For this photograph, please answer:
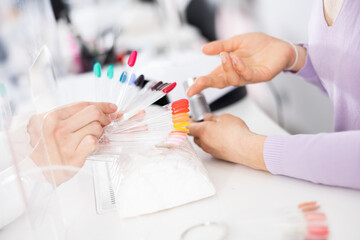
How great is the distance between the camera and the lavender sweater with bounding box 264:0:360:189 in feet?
1.44

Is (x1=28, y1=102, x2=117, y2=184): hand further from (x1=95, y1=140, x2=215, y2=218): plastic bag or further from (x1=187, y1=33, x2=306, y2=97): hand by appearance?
(x1=187, y1=33, x2=306, y2=97): hand

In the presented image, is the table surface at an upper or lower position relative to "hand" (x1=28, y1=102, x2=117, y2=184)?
lower

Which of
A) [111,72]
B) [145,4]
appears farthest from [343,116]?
[145,4]

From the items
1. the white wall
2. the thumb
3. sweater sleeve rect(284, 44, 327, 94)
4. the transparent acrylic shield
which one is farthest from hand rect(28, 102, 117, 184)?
the white wall

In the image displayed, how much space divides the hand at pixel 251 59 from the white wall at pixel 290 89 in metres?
0.19

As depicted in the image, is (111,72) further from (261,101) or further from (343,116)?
(261,101)

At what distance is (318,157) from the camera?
45 cm

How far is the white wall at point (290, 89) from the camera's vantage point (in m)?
0.87

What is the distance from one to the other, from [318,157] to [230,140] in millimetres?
130

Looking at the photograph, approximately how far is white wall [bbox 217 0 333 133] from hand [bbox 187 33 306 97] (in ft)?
0.63

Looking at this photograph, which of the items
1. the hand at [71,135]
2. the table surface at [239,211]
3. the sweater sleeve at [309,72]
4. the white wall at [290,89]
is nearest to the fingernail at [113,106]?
the hand at [71,135]

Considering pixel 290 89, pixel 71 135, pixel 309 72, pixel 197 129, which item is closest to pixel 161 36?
pixel 290 89

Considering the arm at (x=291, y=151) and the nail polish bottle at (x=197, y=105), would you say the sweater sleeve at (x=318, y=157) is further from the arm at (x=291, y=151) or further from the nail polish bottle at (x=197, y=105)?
the nail polish bottle at (x=197, y=105)

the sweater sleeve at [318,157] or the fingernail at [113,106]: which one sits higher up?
the fingernail at [113,106]
